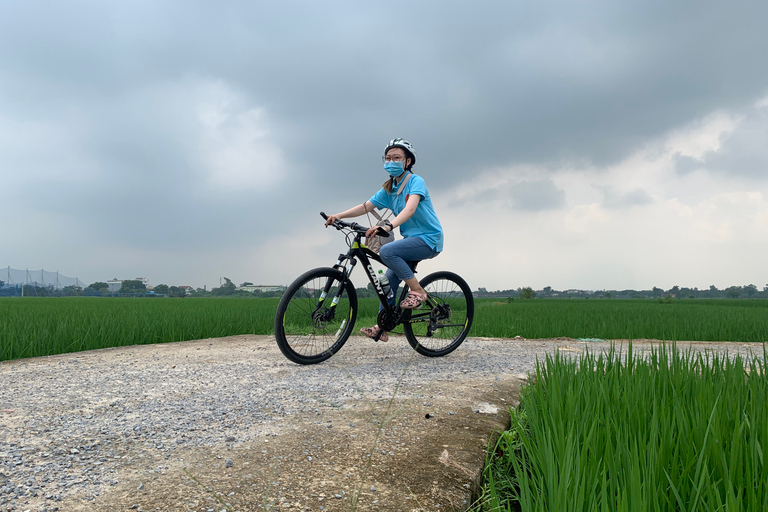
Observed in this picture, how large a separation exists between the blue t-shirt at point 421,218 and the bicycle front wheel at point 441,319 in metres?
0.57

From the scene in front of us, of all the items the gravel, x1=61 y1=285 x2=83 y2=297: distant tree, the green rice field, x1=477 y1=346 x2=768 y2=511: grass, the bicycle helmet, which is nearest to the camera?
x1=477 y1=346 x2=768 y2=511: grass

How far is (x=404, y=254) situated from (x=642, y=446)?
2920 mm

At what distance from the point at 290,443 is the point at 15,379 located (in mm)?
2858

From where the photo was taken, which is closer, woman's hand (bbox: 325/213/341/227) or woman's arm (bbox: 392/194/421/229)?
woman's arm (bbox: 392/194/421/229)

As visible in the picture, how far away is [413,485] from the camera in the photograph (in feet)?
5.62

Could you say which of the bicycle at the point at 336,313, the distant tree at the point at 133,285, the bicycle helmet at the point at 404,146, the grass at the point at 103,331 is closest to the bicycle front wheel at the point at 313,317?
the bicycle at the point at 336,313

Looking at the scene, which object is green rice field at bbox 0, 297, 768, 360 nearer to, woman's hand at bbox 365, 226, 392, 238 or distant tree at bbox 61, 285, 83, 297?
woman's hand at bbox 365, 226, 392, 238

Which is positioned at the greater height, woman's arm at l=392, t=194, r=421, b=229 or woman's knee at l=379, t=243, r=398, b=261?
woman's arm at l=392, t=194, r=421, b=229

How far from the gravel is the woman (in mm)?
752

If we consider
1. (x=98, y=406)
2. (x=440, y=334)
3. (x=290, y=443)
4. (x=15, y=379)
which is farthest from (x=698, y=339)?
(x=15, y=379)

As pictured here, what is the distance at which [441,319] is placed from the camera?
16.1 feet

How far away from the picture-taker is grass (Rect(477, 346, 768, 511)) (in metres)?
1.27

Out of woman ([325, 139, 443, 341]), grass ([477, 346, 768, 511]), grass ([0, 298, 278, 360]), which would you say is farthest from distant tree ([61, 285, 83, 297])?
grass ([477, 346, 768, 511])

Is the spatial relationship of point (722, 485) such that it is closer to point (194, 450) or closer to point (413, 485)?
point (413, 485)
